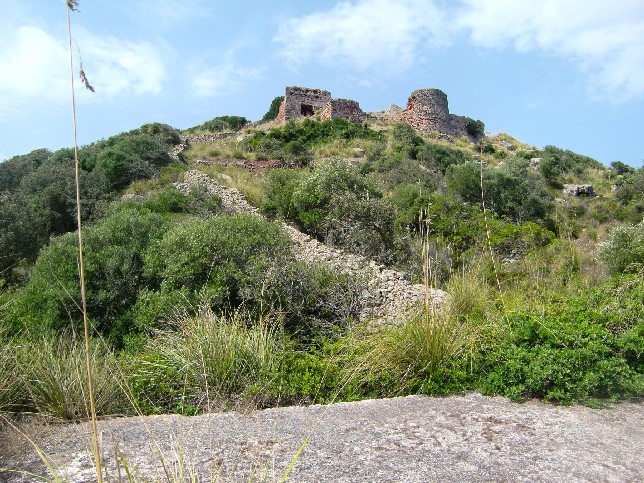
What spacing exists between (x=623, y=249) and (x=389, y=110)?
1181 inches

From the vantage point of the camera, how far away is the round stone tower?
34.8 m

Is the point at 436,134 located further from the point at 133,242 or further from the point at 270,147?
the point at 133,242

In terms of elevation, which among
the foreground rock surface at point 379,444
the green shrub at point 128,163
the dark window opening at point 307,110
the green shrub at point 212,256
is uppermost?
the dark window opening at point 307,110

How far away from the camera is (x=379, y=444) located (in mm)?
3281

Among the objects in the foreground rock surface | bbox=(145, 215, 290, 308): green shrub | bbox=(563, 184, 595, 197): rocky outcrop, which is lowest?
the foreground rock surface

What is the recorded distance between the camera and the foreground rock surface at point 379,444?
286 cm

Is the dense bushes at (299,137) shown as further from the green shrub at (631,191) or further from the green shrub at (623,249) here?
the green shrub at (623,249)

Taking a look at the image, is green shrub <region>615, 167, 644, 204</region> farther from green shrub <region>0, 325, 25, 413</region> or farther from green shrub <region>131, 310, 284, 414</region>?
green shrub <region>0, 325, 25, 413</region>

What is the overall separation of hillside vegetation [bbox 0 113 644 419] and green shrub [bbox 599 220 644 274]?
0.04 metres

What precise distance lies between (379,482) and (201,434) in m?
1.27

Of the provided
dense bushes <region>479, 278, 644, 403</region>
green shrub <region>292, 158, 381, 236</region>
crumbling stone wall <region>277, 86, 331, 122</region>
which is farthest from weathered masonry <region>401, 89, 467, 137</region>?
dense bushes <region>479, 278, 644, 403</region>

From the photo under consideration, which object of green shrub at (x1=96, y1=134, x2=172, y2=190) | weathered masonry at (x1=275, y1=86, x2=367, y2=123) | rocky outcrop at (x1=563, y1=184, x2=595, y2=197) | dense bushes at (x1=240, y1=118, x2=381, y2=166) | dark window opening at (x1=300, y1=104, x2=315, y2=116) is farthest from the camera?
dark window opening at (x1=300, y1=104, x2=315, y2=116)

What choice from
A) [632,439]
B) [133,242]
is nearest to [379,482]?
[632,439]

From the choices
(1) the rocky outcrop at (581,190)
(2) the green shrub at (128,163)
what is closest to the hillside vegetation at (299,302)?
(2) the green shrub at (128,163)
